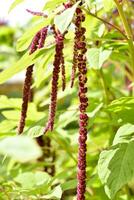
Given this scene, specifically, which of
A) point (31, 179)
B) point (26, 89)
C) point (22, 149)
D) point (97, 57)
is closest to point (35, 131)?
point (26, 89)

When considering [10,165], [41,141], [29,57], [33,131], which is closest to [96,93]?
[41,141]

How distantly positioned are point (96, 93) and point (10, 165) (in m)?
0.58

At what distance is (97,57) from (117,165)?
1.09 ft

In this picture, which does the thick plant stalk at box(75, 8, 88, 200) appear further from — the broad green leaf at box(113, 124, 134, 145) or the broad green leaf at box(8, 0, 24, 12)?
the broad green leaf at box(113, 124, 134, 145)

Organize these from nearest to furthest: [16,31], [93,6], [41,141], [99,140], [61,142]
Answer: [93,6] → [61,142] → [99,140] → [41,141] → [16,31]

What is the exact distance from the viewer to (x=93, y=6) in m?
1.09

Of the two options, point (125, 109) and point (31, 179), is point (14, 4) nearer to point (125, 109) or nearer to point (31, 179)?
point (125, 109)

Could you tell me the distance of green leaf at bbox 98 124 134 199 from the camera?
875 millimetres

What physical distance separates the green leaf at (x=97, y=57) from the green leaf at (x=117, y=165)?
21 cm

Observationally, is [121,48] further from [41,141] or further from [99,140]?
[41,141]

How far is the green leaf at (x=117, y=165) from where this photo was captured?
875 millimetres

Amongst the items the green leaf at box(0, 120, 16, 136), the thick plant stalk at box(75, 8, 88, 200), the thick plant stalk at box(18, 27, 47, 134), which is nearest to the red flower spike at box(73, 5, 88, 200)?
the thick plant stalk at box(75, 8, 88, 200)

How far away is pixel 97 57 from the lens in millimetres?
1121

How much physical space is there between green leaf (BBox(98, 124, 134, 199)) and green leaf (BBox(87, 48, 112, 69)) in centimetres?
21
